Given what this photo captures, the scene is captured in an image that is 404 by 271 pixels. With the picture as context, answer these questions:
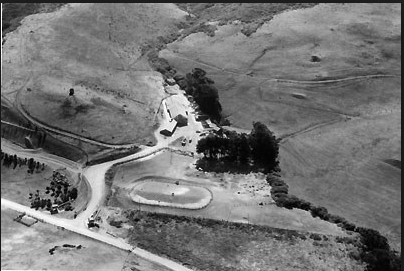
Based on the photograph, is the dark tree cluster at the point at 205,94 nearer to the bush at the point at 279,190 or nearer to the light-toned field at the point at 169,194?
the light-toned field at the point at 169,194

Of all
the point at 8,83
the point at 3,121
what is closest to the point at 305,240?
the point at 3,121

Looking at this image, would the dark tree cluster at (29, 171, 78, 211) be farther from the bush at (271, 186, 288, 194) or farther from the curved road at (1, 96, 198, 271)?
the bush at (271, 186, 288, 194)

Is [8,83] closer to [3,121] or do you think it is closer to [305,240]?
[3,121]

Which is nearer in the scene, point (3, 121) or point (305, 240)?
point (305, 240)

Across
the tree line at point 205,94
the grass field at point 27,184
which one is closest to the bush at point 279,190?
the tree line at point 205,94

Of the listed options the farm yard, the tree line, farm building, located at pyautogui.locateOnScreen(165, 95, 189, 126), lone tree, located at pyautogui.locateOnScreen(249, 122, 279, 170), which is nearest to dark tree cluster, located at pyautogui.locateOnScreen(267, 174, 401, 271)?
the farm yard

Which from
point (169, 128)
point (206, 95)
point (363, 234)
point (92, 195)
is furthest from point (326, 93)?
point (92, 195)

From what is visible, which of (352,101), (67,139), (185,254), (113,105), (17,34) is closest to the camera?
(185,254)
